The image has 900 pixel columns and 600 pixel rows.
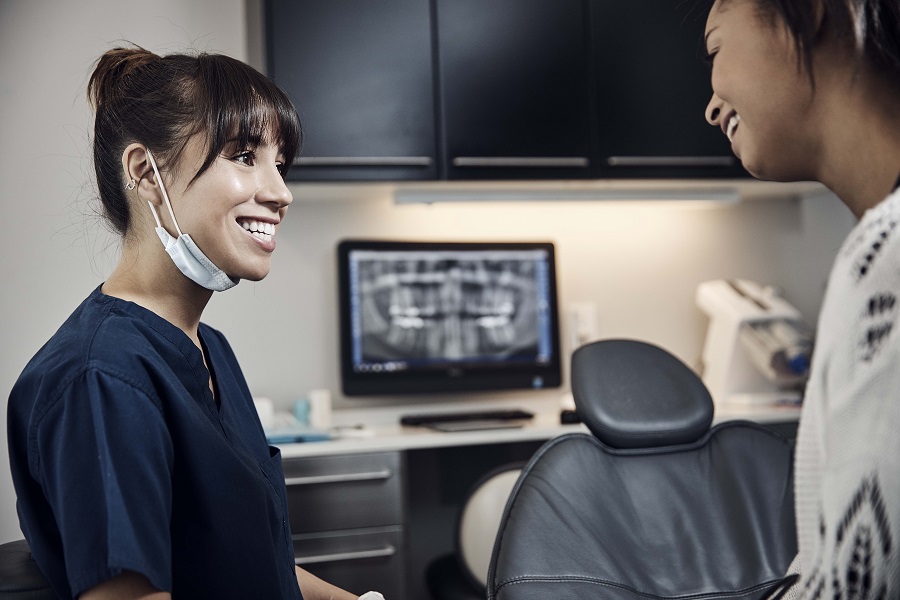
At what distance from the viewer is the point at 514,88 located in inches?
105

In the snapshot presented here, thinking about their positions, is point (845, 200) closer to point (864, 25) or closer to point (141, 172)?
point (864, 25)

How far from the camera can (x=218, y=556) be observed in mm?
1080

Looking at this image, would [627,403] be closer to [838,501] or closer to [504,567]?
[504,567]

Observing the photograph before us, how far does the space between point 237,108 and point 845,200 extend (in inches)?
31.6

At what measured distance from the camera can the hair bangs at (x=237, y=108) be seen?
1.19m

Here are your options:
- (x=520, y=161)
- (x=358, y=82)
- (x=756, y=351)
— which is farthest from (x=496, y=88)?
(x=756, y=351)

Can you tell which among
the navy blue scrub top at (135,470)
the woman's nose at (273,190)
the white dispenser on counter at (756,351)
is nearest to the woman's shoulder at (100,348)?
the navy blue scrub top at (135,470)

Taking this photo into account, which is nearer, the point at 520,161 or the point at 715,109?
the point at 715,109

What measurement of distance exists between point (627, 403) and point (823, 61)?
902 mm

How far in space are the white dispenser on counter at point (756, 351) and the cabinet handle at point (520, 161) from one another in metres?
0.75

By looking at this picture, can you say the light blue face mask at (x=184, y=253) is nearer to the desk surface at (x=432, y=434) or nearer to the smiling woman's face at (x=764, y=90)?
the smiling woman's face at (x=764, y=90)

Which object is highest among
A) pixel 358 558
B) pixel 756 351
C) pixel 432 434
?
pixel 756 351

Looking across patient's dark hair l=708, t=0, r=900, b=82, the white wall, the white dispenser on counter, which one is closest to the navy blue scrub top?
the white wall

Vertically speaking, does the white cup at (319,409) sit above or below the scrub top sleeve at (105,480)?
below
